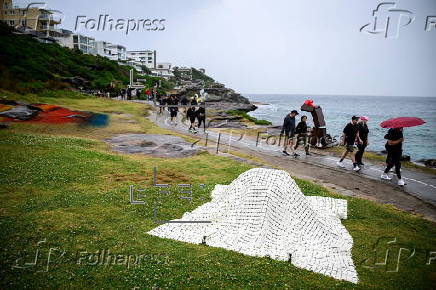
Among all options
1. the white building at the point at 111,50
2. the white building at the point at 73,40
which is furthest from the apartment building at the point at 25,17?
the white building at the point at 111,50

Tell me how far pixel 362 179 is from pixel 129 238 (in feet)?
39.3

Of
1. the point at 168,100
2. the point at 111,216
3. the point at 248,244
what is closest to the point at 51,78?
the point at 168,100

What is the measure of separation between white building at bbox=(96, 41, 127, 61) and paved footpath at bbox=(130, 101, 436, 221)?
128m

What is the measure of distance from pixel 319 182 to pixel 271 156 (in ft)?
18.3

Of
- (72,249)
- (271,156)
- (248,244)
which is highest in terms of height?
(271,156)

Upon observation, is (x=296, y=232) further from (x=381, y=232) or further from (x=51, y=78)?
(x=51, y=78)

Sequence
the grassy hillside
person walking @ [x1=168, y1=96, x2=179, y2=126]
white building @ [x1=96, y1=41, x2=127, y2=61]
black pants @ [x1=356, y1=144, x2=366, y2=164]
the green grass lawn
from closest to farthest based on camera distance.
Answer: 1. the green grass lawn
2. black pants @ [x1=356, y1=144, x2=366, y2=164]
3. person walking @ [x1=168, y1=96, x2=179, y2=126]
4. the grassy hillside
5. white building @ [x1=96, y1=41, x2=127, y2=61]

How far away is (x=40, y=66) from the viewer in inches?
2090

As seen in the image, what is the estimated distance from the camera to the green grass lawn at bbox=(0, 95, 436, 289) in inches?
249

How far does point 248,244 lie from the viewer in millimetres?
7547

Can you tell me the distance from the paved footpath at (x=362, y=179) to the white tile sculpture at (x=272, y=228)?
173 inches

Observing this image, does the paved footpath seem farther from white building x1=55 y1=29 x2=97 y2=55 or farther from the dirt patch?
white building x1=55 y1=29 x2=97 y2=55

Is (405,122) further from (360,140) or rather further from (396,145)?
(360,140)

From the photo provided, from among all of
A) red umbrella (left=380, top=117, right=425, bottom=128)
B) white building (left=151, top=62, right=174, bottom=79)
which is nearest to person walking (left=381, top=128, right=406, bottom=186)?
red umbrella (left=380, top=117, right=425, bottom=128)
